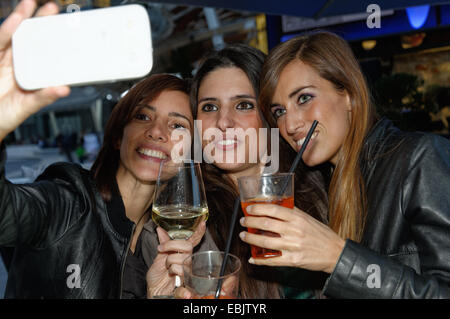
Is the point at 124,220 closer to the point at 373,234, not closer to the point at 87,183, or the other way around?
the point at 87,183

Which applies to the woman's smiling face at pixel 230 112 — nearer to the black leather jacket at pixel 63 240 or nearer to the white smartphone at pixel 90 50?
the black leather jacket at pixel 63 240

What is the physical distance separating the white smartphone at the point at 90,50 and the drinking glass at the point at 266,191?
558mm

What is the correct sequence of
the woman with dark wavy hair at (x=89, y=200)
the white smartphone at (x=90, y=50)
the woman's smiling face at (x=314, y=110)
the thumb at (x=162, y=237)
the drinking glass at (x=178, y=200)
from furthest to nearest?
1. the woman's smiling face at (x=314, y=110)
2. the thumb at (x=162, y=237)
3. the drinking glass at (x=178, y=200)
4. the woman with dark wavy hair at (x=89, y=200)
5. the white smartphone at (x=90, y=50)

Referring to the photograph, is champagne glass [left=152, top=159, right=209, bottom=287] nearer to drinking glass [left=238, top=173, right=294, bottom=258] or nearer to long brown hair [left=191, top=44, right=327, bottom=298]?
drinking glass [left=238, top=173, right=294, bottom=258]

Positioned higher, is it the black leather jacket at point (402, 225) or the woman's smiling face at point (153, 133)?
the woman's smiling face at point (153, 133)

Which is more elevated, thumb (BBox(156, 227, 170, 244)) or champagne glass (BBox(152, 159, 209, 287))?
champagne glass (BBox(152, 159, 209, 287))

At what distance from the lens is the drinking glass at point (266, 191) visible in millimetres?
1184

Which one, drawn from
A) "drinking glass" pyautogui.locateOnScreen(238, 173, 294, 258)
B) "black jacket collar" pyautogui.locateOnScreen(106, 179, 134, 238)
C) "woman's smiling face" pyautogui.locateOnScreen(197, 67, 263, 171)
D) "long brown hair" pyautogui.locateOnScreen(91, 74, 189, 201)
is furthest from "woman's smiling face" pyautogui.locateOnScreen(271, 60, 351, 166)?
"black jacket collar" pyautogui.locateOnScreen(106, 179, 134, 238)

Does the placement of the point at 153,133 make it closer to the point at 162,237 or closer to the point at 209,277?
the point at 162,237

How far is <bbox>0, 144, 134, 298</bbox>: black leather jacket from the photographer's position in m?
1.35

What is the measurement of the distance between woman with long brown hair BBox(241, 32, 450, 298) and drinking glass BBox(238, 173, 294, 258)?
0.05m

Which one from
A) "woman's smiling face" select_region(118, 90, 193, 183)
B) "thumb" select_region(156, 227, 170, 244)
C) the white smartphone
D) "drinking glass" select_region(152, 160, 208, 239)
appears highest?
the white smartphone

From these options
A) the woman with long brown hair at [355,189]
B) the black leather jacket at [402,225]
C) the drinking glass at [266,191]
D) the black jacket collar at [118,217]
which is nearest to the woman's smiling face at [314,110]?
the woman with long brown hair at [355,189]
